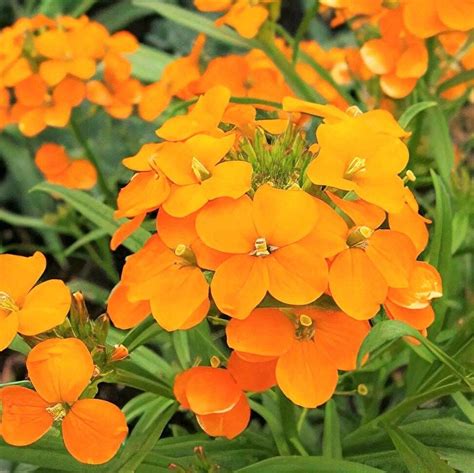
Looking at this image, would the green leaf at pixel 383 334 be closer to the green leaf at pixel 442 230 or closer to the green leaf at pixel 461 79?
the green leaf at pixel 442 230

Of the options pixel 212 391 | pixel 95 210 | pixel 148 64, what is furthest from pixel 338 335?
pixel 148 64

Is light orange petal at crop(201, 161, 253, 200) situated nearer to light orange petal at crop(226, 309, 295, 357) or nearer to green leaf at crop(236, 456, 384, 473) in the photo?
light orange petal at crop(226, 309, 295, 357)

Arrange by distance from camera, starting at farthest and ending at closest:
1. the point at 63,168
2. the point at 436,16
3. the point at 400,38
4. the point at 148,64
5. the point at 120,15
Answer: the point at 120,15
the point at 148,64
the point at 63,168
the point at 400,38
the point at 436,16

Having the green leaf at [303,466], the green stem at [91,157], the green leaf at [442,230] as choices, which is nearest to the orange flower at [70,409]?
the green leaf at [303,466]

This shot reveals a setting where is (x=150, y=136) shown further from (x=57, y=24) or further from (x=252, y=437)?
(x=252, y=437)

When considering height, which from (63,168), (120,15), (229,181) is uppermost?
(229,181)

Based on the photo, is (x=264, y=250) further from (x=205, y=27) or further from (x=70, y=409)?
(x=205, y=27)
